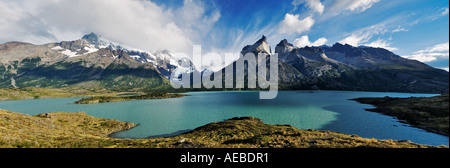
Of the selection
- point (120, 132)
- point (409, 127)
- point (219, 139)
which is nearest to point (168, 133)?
point (120, 132)
